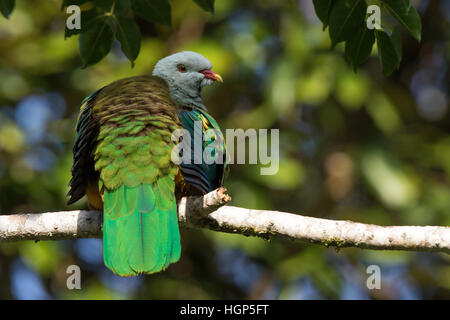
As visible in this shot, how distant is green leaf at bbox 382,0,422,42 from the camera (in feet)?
9.24

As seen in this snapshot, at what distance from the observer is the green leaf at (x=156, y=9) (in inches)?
128

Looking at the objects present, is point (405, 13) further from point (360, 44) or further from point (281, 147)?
point (281, 147)

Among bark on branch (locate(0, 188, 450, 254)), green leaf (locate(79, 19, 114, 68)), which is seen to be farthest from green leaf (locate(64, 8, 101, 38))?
bark on branch (locate(0, 188, 450, 254))

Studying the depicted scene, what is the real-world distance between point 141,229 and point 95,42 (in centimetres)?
97

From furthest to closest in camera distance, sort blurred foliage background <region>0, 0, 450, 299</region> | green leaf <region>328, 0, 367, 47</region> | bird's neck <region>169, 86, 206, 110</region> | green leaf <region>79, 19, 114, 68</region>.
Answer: blurred foliage background <region>0, 0, 450, 299</region>, bird's neck <region>169, 86, 206, 110</region>, green leaf <region>79, 19, 114, 68</region>, green leaf <region>328, 0, 367, 47</region>

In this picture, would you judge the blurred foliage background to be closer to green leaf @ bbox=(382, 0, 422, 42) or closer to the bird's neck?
the bird's neck

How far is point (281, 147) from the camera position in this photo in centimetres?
627

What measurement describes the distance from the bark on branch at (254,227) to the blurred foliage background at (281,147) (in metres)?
2.28

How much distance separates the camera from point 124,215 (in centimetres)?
328

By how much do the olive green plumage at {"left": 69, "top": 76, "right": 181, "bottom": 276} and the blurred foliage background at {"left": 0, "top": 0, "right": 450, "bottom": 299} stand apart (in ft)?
6.57

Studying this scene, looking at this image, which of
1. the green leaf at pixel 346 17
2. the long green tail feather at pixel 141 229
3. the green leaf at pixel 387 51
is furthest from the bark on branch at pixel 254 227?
the green leaf at pixel 346 17

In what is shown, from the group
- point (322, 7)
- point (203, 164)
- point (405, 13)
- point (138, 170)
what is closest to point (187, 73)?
point (203, 164)

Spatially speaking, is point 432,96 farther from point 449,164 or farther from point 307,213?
point 307,213

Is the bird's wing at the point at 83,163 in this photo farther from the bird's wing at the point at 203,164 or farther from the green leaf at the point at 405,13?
the green leaf at the point at 405,13
